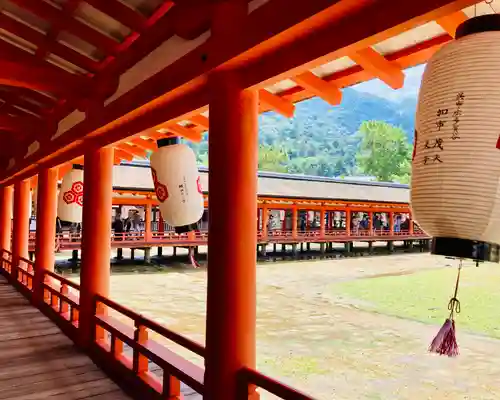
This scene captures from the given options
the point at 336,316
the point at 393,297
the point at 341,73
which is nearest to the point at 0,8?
the point at 341,73

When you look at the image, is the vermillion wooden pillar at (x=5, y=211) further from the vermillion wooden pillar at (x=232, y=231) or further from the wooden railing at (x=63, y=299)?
the vermillion wooden pillar at (x=232, y=231)

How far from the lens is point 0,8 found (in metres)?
3.97

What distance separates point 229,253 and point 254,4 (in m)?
1.38

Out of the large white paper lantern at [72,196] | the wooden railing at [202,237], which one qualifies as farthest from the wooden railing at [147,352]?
the wooden railing at [202,237]

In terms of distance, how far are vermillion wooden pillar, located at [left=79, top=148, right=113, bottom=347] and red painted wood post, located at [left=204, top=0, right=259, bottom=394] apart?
119 inches

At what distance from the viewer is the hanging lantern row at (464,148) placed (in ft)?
5.12

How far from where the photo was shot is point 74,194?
7695 millimetres

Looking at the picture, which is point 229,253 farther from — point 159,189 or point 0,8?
point 0,8

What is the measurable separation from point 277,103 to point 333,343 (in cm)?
648

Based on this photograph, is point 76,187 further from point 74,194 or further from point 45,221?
point 45,221

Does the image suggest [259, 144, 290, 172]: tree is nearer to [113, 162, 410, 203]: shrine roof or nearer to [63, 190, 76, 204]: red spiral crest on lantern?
[113, 162, 410, 203]: shrine roof

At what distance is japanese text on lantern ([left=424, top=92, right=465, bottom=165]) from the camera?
5.33 ft

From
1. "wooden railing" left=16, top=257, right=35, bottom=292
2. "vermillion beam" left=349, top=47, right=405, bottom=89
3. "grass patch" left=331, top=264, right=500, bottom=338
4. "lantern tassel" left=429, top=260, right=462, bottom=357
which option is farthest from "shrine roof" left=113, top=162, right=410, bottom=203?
"lantern tassel" left=429, top=260, right=462, bottom=357

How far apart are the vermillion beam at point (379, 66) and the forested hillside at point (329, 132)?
84.2m
